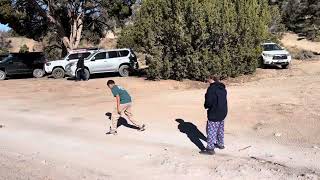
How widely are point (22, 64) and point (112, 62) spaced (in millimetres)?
7170

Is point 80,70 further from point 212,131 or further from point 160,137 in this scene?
point 212,131

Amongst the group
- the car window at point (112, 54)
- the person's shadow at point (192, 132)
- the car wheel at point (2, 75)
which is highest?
the car window at point (112, 54)

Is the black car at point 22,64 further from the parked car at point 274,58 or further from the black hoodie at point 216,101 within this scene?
the black hoodie at point 216,101

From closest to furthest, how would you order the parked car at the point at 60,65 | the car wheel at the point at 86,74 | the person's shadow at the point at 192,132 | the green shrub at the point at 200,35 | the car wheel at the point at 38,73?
1. the person's shadow at the point at 192,132
2. the green shrub at the point at 200,35
3. the car wheel at the point at 86,74
4. the parked car at the point at 60,65
5. the car wheel at the point at 38,73

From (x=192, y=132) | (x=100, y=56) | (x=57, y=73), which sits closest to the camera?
(x=192, y=132)

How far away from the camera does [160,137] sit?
47.9 feet

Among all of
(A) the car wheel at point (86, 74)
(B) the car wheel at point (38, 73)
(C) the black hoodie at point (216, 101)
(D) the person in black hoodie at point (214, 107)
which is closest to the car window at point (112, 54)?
(A) the car wheel at point (86, 74)

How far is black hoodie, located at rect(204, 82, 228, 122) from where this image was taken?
38.7 ft

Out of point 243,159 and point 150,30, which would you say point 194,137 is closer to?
point 243,159

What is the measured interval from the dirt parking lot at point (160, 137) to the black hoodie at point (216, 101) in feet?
2.85

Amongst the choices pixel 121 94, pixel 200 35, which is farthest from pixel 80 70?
pixel 121 94

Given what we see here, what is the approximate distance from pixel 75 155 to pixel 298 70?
2181 centimetres

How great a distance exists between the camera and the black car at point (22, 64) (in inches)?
1393

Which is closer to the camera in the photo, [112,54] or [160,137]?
[160,137]
